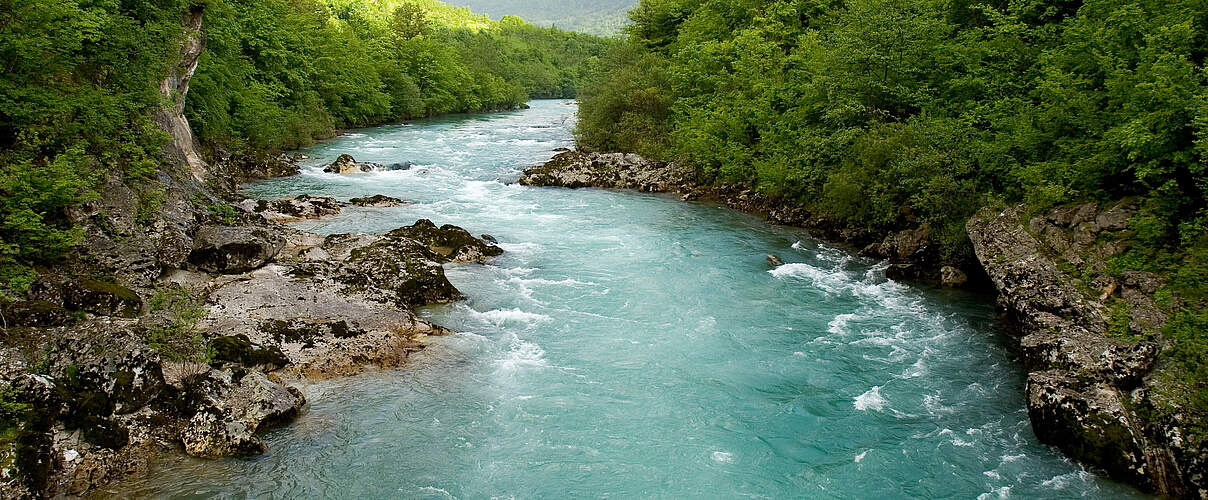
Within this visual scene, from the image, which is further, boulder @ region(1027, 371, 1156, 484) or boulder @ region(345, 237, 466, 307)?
boulder @ region(345, 237, 466, 307)

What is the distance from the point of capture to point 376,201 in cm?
2661

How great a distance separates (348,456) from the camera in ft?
34.3

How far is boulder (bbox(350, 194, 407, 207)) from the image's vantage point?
86.9ft

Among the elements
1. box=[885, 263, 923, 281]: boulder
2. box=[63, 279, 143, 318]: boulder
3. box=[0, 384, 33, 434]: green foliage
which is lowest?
box=[885, 263, 923, 281]: boulder

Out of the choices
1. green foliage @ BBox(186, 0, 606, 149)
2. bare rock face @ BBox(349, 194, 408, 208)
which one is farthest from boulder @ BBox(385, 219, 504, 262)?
green foliage @ BBox(186, 0, 606, 149)

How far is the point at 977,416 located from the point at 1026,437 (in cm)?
84

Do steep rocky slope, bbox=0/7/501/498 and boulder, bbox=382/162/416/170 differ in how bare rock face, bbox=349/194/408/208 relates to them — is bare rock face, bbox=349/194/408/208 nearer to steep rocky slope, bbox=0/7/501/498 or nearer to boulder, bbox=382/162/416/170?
steep rocky slope, bbox=0/7/501/498

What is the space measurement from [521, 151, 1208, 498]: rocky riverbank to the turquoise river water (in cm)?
57

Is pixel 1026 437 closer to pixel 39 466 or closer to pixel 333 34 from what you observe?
pixel 39 466

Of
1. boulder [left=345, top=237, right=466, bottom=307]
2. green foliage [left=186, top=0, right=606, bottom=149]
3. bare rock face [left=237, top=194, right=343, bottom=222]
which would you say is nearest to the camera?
boulder [left=345, top=237, right=466, bottom=307]

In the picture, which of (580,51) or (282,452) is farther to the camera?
(580,51)

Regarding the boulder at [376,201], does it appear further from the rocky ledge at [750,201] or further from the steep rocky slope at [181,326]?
the rocky ledge at [750,201]

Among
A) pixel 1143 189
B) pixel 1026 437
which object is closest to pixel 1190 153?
pixel 1143 189

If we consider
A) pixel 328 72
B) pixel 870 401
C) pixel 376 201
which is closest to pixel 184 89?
pixel 376 201
